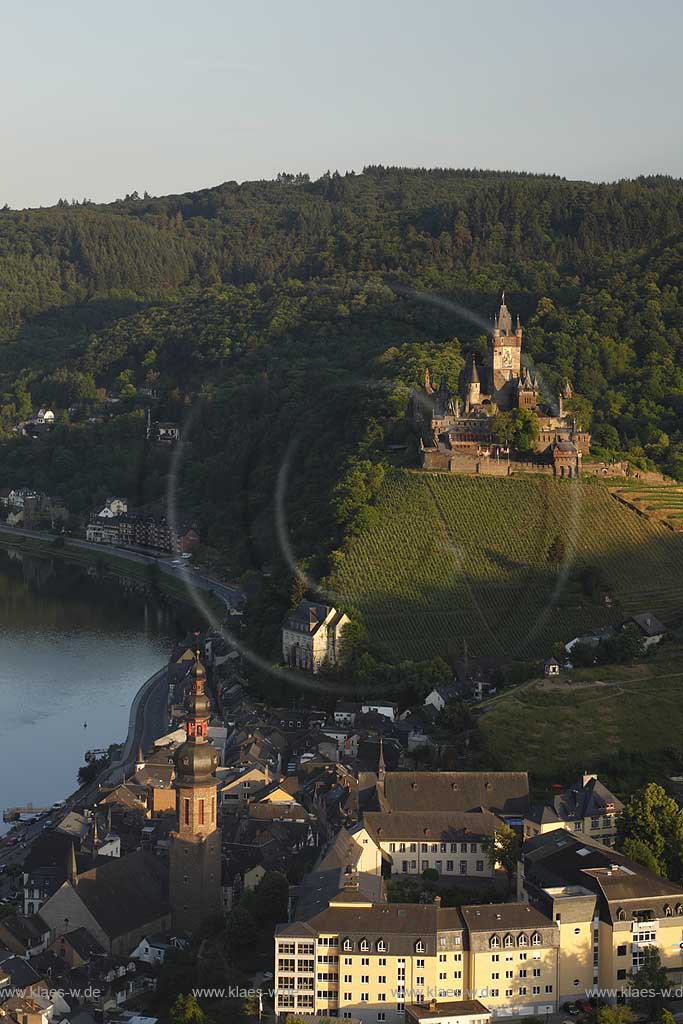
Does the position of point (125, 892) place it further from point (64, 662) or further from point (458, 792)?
point (64, 662)

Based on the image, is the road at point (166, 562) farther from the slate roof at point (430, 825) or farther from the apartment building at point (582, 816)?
the apartment building at point (582, 816)

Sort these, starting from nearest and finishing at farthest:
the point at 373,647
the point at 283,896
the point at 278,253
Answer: the point at 283,896 → the point at 373,647 → the point at 278,253

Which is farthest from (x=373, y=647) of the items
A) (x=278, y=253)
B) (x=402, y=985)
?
(x=278, y=253)

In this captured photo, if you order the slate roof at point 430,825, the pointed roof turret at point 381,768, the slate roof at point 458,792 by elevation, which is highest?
the slate roof at point 458,792

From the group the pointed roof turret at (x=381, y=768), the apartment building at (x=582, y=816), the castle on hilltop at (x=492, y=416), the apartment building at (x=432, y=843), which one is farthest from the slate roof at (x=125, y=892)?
the castle on hilltop at (x=492, y=416)

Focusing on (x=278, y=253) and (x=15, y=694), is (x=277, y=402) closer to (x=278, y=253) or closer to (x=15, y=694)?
(x=15, y=694)

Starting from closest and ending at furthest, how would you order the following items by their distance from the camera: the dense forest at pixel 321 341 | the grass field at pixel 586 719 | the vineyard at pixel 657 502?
the grass field at pixel 586 719, the vineyard at pixel 657 502, the dense forest at pixel 321 341

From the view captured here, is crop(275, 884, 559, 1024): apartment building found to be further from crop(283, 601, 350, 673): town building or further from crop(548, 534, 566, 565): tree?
crop(548, 534, 566, 565): tree
